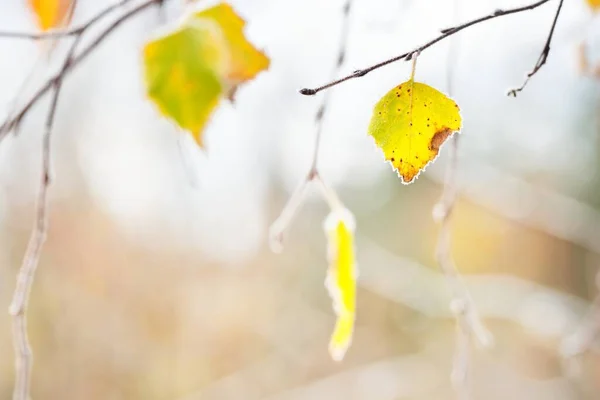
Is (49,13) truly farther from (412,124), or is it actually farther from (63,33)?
(412,124)

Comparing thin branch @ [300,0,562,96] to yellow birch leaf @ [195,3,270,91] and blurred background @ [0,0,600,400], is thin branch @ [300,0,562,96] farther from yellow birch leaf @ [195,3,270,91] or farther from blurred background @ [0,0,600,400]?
blurred background @ [0,0,600,400]

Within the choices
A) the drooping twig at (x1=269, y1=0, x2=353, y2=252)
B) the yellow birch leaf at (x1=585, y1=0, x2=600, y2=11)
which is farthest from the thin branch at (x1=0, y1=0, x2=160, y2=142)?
the yellow birch leaf at (x1=585, y1=0, x2=600, y2=11)

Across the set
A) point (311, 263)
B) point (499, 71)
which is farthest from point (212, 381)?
point (499, 71)

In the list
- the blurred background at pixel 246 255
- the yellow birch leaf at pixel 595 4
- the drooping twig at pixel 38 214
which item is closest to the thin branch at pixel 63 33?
the drooping twig at pixel 38 214

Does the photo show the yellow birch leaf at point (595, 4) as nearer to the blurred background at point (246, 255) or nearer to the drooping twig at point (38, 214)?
the drooping twig at point (38, 214)

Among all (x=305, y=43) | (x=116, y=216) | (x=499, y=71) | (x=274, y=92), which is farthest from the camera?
(x=116, y=216)

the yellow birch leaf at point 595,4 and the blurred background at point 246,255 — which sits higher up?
the yellow birch leaf at point 595,4

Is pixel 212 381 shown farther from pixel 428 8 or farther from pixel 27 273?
pixel 27 273
